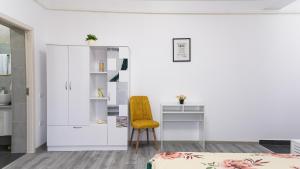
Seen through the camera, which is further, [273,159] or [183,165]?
[273,159]

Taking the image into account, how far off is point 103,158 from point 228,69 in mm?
2904

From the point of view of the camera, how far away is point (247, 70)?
14.4 feet

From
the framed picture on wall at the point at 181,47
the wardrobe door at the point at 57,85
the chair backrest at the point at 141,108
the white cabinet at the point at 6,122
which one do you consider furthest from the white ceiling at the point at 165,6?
the white cabinet at the point at 6,122

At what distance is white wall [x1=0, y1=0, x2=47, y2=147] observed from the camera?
3.49m

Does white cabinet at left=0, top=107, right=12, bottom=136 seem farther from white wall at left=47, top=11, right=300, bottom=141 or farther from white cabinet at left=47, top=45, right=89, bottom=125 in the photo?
white wall at left=47, top=11, right=300, bottom=141

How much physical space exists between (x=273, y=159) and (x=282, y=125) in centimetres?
308

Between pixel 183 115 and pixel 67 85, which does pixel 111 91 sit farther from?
pixel 183 115

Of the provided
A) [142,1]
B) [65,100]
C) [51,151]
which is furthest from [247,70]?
[51,151]

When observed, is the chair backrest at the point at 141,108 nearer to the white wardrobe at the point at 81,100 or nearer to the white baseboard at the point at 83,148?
the white wardrobe at the point at 81,100

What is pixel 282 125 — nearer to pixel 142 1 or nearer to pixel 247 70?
pixel 247 70

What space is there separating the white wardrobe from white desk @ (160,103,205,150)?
0.80m

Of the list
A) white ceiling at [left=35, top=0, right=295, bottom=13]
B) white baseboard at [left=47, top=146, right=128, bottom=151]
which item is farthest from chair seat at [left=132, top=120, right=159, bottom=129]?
white ceiling at [left=35, top=0, right=295, bottom=13]

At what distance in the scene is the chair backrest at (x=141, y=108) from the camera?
165 inches

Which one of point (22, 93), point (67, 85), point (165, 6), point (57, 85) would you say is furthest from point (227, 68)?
point (22, 93)
